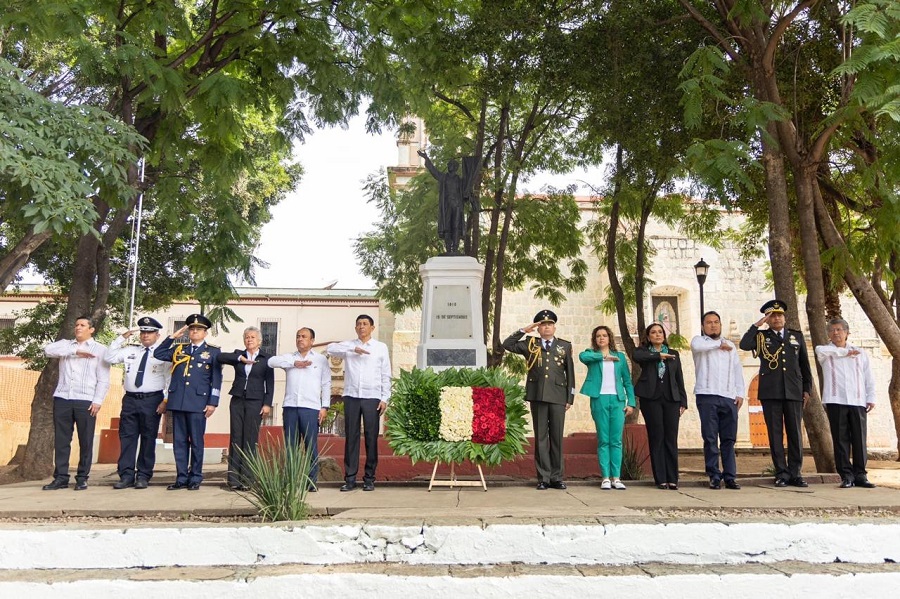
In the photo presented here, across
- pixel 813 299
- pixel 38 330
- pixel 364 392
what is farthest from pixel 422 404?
pixel 38 330

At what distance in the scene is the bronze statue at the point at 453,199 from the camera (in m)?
10.5

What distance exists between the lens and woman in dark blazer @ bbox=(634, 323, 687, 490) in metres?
7.72

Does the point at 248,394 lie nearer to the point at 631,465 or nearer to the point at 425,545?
the point at 425,545

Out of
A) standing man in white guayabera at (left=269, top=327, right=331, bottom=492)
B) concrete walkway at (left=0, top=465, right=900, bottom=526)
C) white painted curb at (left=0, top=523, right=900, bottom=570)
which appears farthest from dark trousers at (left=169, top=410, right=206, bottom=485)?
white painted curb at (left=0, top=523, right=900, bottom=570)

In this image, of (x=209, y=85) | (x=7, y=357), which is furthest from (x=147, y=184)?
(x=7, y=357)

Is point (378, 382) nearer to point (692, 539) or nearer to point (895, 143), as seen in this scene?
point (692, 539)

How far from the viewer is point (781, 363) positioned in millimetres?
7695

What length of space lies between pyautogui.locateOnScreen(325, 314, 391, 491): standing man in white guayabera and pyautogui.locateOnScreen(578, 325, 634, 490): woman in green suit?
2065mm

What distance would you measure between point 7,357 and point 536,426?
75.3 ft

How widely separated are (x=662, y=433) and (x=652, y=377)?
0.58 m

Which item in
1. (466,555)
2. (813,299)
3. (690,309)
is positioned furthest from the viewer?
(690,309)

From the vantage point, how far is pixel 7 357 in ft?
81.3

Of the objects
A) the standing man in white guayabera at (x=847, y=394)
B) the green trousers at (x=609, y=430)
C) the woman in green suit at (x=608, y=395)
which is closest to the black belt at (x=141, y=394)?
the woman in green suit at (x=608, y=395)

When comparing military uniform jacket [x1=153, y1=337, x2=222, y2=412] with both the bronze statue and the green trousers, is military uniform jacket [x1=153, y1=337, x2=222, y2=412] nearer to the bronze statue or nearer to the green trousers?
the bronze statue
